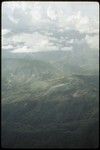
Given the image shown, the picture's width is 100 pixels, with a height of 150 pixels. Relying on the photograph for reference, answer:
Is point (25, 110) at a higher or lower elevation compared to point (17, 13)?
lower

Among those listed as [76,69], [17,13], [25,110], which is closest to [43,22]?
[17,13]

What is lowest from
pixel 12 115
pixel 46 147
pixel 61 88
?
pixel 46 147

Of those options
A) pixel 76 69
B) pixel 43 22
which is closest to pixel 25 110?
pixel 76 69

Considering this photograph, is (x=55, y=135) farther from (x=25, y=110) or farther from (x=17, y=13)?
(x=17, y=13)

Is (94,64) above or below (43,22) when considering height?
Result: below

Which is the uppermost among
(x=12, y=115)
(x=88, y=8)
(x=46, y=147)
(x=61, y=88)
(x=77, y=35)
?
(x=88, y=8)

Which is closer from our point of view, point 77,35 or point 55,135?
point 55,135

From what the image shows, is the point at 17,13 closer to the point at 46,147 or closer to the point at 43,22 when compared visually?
the point at 43,22

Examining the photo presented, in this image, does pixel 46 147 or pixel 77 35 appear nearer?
pixel 46 147
